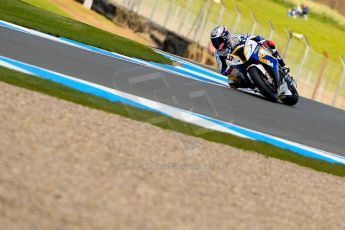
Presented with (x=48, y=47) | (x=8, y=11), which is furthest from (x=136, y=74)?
(x=8, y=11)

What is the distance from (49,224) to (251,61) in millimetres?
9720

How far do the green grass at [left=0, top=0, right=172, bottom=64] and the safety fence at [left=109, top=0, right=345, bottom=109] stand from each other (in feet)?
14.0

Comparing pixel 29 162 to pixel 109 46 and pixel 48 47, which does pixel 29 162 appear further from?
pixel 109 46

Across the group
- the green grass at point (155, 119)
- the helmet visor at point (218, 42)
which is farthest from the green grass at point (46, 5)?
the green grass at point (155, 119)

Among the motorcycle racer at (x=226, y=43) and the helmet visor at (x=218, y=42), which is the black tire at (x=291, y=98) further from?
the helmet visor at (x=218, y=42)

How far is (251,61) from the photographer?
46.9ft

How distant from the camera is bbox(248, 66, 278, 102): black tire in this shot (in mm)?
14305

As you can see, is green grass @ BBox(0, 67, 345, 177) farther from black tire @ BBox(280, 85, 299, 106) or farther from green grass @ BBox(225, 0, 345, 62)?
green grass @ BBox(225, 0, 345, 62)

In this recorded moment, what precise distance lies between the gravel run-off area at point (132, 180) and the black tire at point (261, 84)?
5.36 meters

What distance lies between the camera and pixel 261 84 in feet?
47.4

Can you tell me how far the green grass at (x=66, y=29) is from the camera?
1648 centimetres

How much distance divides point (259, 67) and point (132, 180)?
27.1ft

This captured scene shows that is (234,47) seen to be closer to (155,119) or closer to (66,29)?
(66,29)

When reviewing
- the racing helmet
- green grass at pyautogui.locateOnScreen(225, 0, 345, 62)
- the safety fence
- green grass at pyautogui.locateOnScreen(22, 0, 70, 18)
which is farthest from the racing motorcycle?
green grass at pyautogui.locateOnScreen(225, 0, 345, 62)
